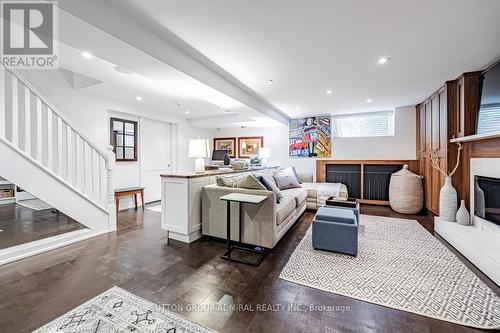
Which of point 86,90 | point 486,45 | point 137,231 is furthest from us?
point 86,90

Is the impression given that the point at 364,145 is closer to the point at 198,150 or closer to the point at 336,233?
the point at 336,233

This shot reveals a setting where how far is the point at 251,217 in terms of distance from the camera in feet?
9.19

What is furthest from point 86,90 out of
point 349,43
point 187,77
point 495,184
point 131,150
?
point 495,184

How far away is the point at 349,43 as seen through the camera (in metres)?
2.30

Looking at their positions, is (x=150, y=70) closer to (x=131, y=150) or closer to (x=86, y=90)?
(x=86, y=90)

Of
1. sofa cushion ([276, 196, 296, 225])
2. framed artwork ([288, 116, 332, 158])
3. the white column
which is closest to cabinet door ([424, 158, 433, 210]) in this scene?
framed artwork ([288, 116, 332, 158])

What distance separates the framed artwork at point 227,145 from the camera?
7410 millimetres

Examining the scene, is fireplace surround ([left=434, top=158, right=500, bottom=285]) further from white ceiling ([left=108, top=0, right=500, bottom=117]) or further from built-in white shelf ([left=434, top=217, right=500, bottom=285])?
white ceiling ([left=108, top=0, right=500, bottom=117])

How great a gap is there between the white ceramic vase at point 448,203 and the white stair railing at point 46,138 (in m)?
5.37

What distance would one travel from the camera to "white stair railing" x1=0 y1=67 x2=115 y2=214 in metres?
2.72

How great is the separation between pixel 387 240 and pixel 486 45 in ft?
8.65

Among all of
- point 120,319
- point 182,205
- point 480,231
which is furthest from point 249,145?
point 120,319

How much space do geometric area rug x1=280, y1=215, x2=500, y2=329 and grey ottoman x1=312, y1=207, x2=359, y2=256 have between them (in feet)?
0.30

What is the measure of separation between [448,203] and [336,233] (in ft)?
6.74
